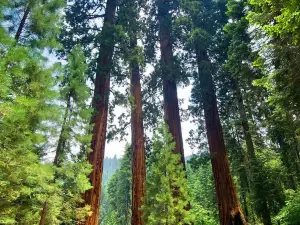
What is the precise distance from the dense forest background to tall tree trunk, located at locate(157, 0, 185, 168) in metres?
0.04

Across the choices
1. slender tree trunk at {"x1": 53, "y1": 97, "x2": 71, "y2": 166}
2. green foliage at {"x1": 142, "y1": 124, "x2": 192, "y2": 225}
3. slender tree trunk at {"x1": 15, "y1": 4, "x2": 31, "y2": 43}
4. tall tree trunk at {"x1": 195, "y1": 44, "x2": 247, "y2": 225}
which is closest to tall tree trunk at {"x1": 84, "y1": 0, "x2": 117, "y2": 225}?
green foliage at {"x1": 142, "y1": 124, "x2": 192, "y2": 225}

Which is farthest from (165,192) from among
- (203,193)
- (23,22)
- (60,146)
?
(203,193)

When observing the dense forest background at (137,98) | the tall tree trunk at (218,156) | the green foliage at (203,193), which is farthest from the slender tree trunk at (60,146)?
the tall tree trunk at (218,156)

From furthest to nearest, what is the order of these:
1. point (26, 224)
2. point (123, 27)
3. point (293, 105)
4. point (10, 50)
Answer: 1. point (123, 27)
2. point (293, 105)
3. point (26, 224)
4. point (10, 50)

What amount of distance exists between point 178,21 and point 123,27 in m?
2.36

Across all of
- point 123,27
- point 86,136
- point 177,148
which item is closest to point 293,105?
point 177,148

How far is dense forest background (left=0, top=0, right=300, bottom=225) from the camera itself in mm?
4441

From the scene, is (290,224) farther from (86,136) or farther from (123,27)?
(123,27)

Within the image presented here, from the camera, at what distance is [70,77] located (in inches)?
227

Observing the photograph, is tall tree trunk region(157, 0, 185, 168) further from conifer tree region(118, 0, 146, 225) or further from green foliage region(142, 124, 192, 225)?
green foliage region(142, 124, 192, 225)

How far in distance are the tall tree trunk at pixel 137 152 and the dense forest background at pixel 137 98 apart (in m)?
0.04

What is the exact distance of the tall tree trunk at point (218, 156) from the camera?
820 cm

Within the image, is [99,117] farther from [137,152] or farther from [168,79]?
[168,79]

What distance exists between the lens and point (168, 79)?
35.6 feet
